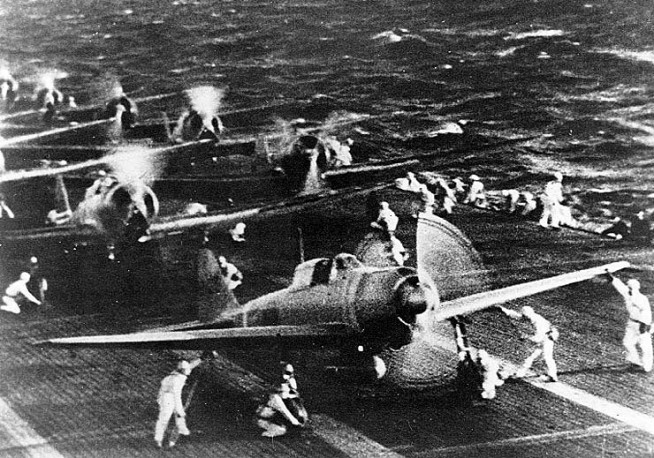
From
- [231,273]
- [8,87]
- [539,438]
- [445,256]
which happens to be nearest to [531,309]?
[445,256]

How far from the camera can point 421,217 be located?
31.7ft

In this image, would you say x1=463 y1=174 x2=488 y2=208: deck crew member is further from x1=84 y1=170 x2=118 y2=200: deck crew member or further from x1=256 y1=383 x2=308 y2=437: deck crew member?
x1=84 y1=170 x2=118 y2=200: deck crew member

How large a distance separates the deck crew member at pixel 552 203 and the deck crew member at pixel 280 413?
5.54 metres

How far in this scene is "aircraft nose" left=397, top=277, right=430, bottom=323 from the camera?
8.71m

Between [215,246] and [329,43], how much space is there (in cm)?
393

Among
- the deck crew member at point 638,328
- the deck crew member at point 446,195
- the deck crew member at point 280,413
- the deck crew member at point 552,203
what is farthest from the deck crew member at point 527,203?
the deck crew member at point 280,413

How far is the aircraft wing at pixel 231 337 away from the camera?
8.88 metres

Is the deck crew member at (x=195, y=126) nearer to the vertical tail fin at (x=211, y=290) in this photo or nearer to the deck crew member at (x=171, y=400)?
the vertical tail fin at (x=211, y=290)

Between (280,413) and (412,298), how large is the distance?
2.31m

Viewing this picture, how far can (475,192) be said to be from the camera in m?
11.8

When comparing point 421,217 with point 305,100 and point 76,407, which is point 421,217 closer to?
point 305,100

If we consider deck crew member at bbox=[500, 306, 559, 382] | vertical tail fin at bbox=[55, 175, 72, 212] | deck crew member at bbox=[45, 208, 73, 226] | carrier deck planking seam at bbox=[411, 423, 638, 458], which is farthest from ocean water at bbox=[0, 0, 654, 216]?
carrier deck planking seam at bbox=[411, 423, 638, 458]

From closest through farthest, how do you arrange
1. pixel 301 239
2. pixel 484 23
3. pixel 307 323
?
pixel 307 323
pixel 484 23
pixel 301 239

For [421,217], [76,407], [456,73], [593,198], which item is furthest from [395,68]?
[76,407]
